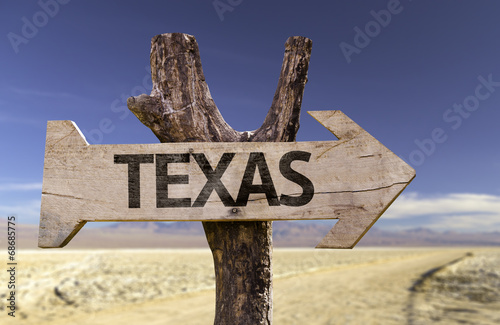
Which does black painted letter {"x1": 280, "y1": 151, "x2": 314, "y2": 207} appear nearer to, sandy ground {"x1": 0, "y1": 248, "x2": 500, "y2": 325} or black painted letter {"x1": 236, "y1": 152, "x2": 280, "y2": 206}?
black painted letter {"x1": 236, "y1": 152, "x2": 280, "y2": 206}

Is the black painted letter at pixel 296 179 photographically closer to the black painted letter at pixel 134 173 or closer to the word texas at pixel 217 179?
the word texas at pixel 217 179

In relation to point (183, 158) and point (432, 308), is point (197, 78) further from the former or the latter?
point (432, 308)

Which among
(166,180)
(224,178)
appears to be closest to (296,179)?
(224,178)

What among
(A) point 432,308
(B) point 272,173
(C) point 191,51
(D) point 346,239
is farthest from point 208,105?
(A) point 432,308

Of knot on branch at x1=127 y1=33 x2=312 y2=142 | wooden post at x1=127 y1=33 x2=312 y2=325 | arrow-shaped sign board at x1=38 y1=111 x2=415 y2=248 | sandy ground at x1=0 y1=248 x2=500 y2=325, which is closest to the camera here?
arrow-shaped sign board at x1=38 y1=111 x2=415 y2=248

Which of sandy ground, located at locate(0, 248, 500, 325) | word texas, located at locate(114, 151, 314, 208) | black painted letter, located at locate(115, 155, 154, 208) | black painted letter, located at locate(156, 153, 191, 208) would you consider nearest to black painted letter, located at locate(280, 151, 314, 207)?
word texas, located at locate(114, 151, 314, 208)

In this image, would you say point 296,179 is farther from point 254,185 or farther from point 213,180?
point 213,180

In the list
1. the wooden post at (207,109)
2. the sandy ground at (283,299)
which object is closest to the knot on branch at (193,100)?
the wooden post at (207,109)
